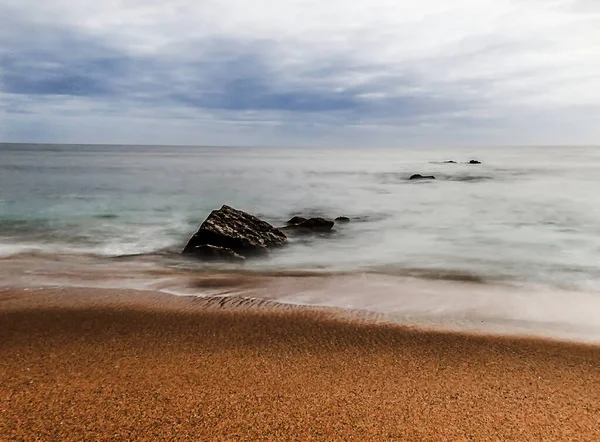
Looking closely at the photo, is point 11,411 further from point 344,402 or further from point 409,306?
point 409,306

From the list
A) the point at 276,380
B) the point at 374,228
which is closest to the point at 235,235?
the point at 374,228

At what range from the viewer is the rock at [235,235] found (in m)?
10.2

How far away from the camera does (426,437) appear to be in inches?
118

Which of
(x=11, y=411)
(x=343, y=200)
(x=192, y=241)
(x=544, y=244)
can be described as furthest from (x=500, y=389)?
(x=343, y=200)

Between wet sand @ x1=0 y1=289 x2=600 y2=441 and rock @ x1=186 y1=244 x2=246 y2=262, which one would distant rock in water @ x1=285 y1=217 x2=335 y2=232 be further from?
wet sand @ x1=0 y1=289 x2=600 y2=441

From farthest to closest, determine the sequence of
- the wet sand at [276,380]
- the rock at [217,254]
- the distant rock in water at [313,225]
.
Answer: the distant rock in water at [313,225]
the rock at [217,254]
the wet sand at [276,380]

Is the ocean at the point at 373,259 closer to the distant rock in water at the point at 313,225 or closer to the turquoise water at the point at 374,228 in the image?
the turquoise water at the point at 374,228

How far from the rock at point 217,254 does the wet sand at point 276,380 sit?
158 inches

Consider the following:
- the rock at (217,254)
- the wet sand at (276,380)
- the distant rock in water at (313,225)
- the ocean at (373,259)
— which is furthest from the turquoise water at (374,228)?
the wet sand at (276,380)

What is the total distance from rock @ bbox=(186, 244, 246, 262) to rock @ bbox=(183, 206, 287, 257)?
0.29 m

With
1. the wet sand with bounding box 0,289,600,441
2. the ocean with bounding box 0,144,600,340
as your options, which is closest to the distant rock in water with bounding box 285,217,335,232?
the ocean with bounding box 0,144,600,340

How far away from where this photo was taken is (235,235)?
10.4 m

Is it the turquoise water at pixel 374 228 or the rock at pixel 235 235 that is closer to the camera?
the turquoise water at pixel 374 228

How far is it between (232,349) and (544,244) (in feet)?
33.7
